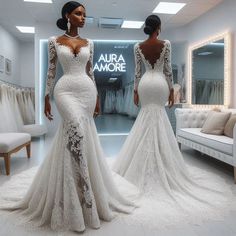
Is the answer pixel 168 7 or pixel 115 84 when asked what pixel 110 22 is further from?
pixel 115 84

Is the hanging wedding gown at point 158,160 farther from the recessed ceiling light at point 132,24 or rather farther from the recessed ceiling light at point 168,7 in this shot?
the recessed ceiling light at point 132,24

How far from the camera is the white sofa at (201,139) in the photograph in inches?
133

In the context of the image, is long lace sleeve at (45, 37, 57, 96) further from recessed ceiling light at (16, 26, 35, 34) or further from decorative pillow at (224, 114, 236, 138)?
recessed ceiling light at (16, 26, 35, 34)

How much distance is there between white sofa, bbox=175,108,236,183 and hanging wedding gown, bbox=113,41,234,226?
14.7 inches

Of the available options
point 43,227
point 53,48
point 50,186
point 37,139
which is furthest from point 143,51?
point 37,139

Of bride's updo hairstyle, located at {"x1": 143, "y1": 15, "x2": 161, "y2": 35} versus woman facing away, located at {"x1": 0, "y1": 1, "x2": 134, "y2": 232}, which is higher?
bride's updo hairstyle, located at {"x1": 143, "y1": 15, "x2": 161, "y2": 35}

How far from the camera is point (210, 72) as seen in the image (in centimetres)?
583

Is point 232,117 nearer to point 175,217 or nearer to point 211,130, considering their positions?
point 211,130

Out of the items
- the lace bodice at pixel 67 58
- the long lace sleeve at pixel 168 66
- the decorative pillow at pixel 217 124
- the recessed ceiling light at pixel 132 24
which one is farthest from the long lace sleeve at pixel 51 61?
the recessed ceiling light at pixel 132 24

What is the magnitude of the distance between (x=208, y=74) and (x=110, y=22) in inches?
106

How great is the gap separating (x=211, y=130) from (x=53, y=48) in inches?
115

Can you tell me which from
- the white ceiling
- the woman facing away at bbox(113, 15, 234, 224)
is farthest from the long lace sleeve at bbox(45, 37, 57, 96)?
the white ceiling

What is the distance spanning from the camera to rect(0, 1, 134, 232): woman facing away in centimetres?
203

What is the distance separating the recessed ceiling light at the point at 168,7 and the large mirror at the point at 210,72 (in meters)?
0.91
